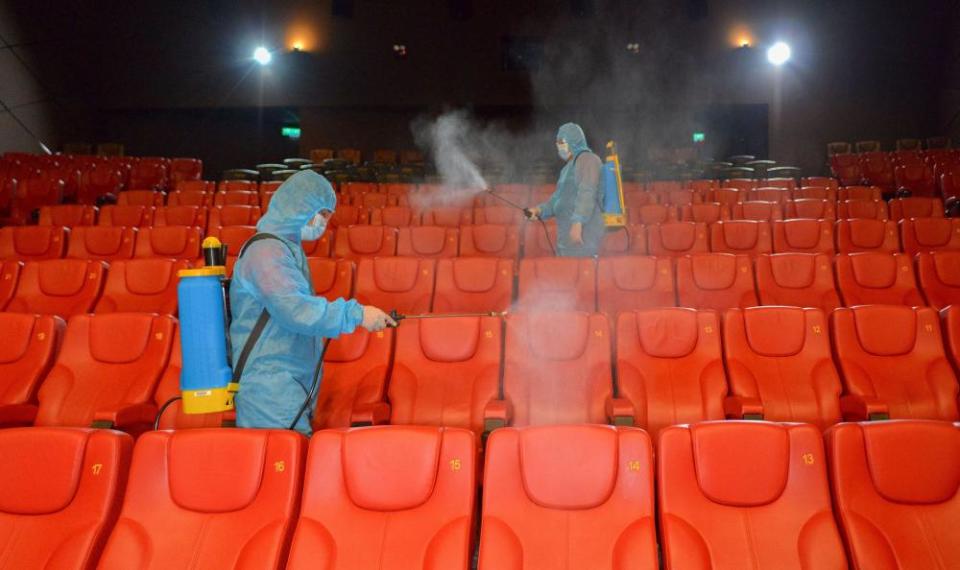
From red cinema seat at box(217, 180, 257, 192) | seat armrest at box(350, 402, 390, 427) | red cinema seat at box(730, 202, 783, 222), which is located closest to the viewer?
seat armrest at box(350, 402, 390, 427)

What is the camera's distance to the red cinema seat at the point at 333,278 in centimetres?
341

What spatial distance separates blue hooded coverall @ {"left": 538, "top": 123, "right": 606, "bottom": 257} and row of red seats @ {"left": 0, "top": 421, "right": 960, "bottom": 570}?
86.8 inches

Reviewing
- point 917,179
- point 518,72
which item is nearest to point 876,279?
point 917,179

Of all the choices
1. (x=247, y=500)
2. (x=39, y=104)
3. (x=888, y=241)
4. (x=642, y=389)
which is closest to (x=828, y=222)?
(x=888, y=241)

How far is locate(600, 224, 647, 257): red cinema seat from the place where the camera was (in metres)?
4.42

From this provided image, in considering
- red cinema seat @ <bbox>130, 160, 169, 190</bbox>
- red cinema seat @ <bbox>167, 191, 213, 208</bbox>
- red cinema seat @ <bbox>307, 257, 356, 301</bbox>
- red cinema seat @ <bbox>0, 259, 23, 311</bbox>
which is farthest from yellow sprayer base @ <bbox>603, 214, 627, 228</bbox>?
red cinema seat @ <bbox>130, 160, 169, 190</bbox>

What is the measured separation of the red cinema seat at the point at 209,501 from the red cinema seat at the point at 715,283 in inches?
99.8

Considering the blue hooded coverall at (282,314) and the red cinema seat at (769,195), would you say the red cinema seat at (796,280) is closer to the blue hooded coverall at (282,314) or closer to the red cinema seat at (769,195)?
the blue hooded coverall at (282,314)

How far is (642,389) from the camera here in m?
2.50

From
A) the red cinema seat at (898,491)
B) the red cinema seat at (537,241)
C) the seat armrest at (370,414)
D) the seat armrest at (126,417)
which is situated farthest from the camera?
the red cinema seat at (537,241)

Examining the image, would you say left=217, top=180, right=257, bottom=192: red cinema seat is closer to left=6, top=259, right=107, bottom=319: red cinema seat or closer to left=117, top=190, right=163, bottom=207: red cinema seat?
left=117, top=190, right=163, bottom=207: red cinema seat

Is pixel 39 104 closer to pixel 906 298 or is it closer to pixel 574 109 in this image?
pixel 574 109

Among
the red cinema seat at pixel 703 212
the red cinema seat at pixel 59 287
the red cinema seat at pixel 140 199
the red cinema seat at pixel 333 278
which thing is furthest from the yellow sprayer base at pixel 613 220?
the red cinema seat at pixel 140 199

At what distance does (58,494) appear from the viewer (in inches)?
59.2
